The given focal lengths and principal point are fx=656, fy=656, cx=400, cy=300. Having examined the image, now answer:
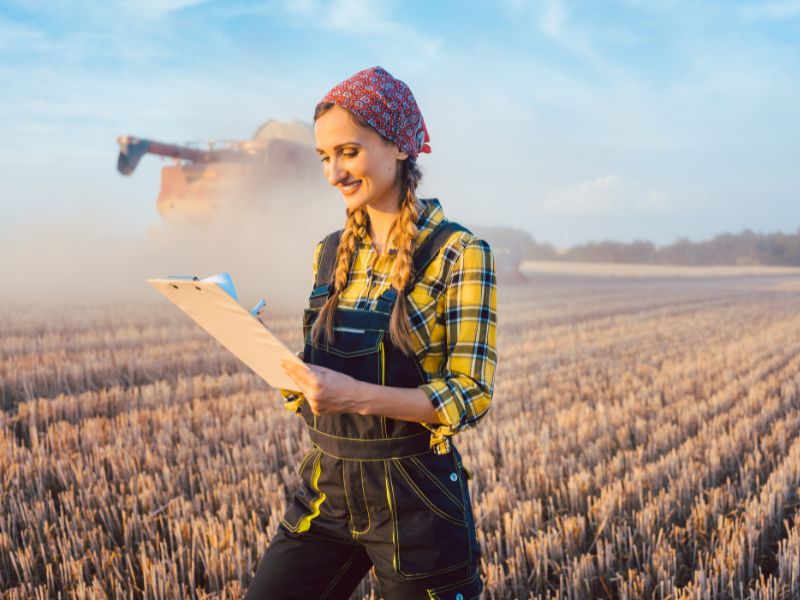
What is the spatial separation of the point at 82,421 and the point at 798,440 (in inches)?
199

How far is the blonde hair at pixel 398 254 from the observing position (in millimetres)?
1551

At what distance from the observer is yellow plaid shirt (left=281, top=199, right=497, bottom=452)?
4.94 feet

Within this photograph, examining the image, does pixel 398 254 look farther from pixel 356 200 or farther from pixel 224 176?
pixel 224 176

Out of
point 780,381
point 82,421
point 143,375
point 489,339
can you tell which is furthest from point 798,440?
point 143,375

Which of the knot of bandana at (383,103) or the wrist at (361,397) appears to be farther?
the knot of bandana at (383,103)

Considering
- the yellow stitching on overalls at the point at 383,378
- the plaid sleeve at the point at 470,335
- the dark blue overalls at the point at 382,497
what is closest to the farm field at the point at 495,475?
the dark blue overalls at the point at 382,497

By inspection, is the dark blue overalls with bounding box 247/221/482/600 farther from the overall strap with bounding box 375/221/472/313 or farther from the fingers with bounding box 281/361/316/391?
the fingers with bounding box 281/361/316/391

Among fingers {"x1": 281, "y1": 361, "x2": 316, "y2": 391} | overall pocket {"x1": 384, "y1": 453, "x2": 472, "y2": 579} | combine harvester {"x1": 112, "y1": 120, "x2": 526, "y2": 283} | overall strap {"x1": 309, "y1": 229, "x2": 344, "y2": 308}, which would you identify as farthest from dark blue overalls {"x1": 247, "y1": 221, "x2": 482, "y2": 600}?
combine harvester {"x1": 112, "y1": 120, "x2": 526, "y2": 283}

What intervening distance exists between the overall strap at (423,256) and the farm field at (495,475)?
1.37m

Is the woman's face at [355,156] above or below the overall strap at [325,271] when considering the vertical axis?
above

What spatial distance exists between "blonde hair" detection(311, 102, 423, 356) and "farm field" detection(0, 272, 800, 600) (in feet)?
4.32

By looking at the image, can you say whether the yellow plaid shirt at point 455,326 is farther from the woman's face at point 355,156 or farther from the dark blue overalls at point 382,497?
the woman's face at point 355,156

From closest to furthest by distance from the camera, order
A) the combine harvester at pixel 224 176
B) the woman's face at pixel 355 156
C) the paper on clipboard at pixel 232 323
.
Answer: the paper on clipboard at pixel 232 323 < the woman's face at pixel 355 156 < the combine harvester at pixel 224 176

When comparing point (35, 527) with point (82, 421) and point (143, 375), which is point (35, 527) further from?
point (143, 375)
